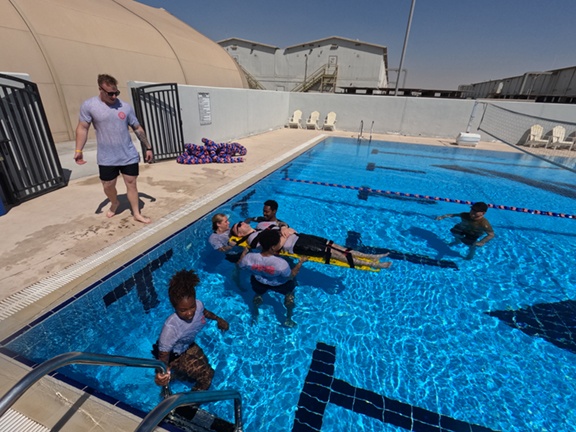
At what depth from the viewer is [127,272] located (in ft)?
13.8

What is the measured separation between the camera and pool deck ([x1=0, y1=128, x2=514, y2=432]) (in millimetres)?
2293

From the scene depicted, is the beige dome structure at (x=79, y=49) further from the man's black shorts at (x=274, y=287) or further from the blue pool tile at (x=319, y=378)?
the blue pool tile at (x=319, y=378)

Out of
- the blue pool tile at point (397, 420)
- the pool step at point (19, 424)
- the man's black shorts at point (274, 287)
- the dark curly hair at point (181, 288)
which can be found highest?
the dark curly hair at point (181, 288)

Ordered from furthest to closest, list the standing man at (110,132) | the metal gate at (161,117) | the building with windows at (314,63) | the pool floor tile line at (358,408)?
the building with windows at (314,63), the metal gate at (161,117), the standing man at (110,132), the pool floor tile line at (358,408)

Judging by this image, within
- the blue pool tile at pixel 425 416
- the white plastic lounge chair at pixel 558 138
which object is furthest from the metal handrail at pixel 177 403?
the white plastic lounge chair at pixel 558 138

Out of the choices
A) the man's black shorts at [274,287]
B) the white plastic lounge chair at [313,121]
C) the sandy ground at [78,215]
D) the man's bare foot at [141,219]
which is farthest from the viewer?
the white plastic lounge chair at [313,121]

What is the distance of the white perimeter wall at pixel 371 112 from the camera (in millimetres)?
14898

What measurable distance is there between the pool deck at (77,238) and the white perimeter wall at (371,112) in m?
6.31

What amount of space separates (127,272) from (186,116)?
7.80 metres

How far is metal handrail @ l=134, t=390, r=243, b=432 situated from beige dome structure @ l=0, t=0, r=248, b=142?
10331 mm

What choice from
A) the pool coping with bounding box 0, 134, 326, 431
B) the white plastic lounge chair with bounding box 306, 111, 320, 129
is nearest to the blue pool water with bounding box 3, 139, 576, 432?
the pool coping with bounding box 0, 134, 326, 431

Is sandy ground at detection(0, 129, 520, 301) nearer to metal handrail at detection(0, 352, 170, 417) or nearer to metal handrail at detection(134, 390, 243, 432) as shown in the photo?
metal handrail at detection(0, 352, 170, 417)

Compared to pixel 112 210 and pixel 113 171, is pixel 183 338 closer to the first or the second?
pixel 113 171

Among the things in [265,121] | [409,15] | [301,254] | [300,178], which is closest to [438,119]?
[409,15]
